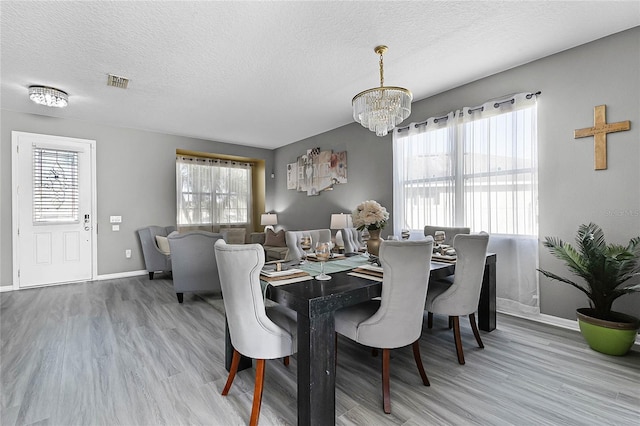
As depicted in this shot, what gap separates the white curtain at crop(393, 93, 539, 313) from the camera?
3.02 m

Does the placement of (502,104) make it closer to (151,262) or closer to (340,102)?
(340,102)

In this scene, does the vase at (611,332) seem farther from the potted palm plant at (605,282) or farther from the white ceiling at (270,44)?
the white ceiling at (270,44)

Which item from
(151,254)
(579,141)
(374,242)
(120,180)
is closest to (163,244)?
(151,254)

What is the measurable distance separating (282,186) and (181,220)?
228 cm

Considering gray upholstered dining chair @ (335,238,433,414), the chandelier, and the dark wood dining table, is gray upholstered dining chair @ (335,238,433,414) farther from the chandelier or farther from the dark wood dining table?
the chandelier

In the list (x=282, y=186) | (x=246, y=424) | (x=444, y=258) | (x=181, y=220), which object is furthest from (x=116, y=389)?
(x=282, y=186)

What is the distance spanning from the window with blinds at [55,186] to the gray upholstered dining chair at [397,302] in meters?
5.16

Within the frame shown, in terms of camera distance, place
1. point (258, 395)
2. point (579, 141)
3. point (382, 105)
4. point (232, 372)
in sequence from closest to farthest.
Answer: point (258, 395) → point (232, 372) → point (382, 105) → point (579, 141)

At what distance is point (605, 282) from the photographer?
2299mm

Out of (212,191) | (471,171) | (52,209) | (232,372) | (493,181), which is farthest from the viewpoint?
(212,191)

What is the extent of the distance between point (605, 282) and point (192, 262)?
4081 mm

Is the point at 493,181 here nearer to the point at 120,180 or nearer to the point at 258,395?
the point at 258,395

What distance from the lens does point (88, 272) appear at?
15.8 feet

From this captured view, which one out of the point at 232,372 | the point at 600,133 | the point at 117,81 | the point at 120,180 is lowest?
the point at 232,372
